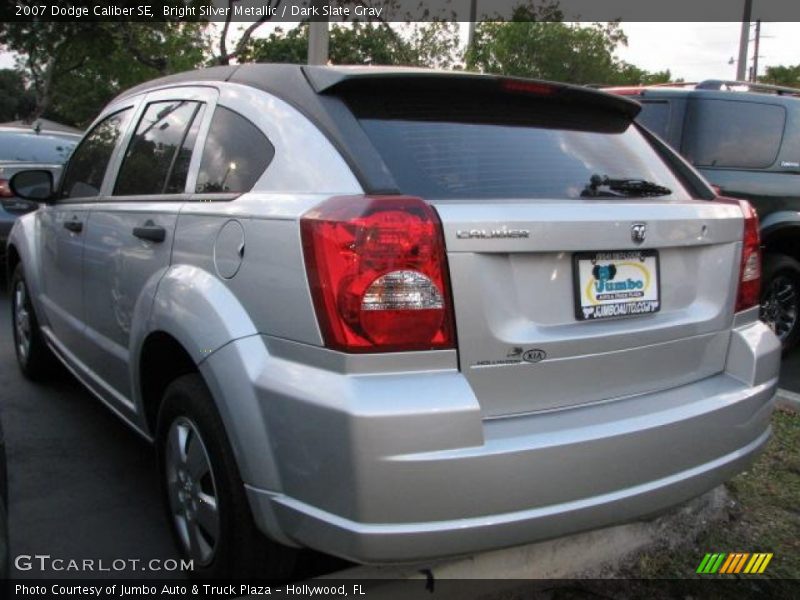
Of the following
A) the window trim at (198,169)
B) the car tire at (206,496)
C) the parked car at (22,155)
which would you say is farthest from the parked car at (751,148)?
the parked car at (22,155)

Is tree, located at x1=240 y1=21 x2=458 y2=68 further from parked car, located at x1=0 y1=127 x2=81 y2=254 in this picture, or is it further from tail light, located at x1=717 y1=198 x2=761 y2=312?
tail light, located at x1=717 y1=198 x2=761 y2=312

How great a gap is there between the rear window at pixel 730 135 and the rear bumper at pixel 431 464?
4059mm

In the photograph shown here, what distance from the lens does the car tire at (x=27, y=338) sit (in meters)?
4.77

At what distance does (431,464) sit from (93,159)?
284 centimetres

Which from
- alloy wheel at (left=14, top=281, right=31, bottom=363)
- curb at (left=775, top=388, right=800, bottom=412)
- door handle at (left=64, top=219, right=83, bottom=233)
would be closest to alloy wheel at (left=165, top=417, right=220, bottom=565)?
door handle at (left=64, top=219, right=83, bottom=233)

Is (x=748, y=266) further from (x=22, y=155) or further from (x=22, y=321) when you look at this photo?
(x=22, y=155)

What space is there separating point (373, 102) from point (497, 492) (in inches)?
48.1

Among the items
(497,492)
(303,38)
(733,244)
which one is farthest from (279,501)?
(303,38)

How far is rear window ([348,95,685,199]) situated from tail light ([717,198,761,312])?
0.86 feet

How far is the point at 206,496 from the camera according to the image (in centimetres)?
252

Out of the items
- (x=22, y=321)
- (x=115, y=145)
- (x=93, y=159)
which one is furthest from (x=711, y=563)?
(x=22, y=321)

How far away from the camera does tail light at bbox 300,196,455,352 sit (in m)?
2.01

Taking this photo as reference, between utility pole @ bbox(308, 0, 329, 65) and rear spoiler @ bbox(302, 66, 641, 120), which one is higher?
utility pole @ bbox(308, 0, 329, 65)

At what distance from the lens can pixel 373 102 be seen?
240 centimetres
